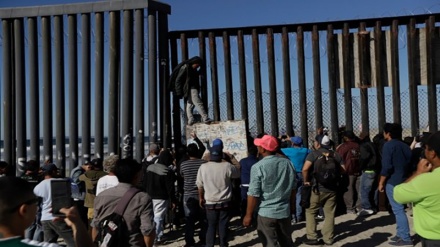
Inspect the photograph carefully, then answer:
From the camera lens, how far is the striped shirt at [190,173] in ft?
24.6

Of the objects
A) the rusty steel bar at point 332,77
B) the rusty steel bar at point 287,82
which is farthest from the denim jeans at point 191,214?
the rusty steel bar at point 332,77

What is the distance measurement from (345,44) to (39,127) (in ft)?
22.2

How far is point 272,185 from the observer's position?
564cm

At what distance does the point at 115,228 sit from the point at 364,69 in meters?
7.95

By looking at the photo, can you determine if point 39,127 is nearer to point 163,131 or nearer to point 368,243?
point 163,131

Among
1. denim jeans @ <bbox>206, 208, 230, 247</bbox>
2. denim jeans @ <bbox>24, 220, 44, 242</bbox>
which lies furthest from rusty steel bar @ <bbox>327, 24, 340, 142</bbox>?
denim jeans @ <bbox>24, 220, 44, 242</bbox>

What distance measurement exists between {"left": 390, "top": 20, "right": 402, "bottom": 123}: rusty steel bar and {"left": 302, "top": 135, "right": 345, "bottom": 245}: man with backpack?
3509 mm

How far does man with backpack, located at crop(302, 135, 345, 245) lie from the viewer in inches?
283

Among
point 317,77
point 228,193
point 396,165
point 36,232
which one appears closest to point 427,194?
point 396,165

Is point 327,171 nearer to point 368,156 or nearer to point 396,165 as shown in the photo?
point 396,165

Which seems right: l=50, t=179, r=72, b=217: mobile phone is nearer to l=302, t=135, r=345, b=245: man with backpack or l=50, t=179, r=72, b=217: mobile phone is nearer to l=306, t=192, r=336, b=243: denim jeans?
l=302, t=135, r=345, b=245: man with backpack

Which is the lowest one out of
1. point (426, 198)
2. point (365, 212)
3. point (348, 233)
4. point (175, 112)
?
point (348, 233)

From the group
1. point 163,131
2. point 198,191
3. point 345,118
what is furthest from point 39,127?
point 345,118

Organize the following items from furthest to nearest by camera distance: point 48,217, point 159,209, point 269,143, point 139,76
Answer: point 139,76 → point 159,209 → point 48,217 → point 269,143
